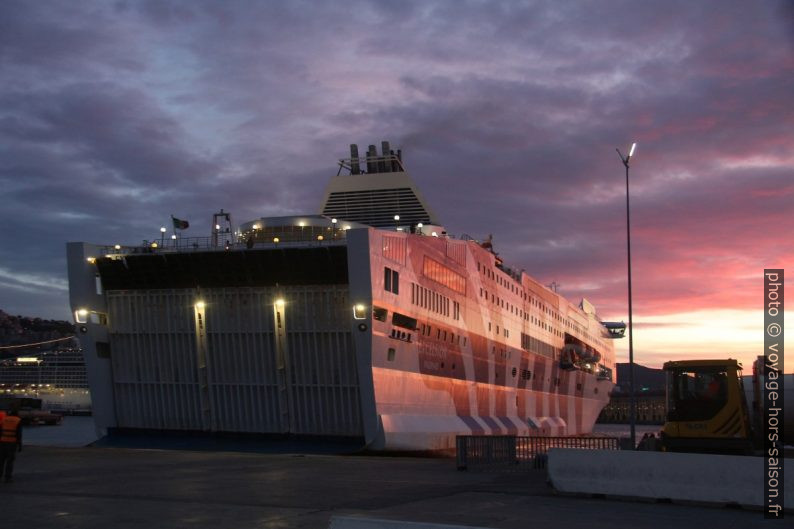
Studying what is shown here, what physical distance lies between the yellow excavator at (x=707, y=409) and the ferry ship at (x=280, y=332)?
14.1 metres

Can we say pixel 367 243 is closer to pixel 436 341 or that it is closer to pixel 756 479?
pixel 436 341

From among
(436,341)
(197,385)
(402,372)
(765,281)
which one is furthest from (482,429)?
(765,281)

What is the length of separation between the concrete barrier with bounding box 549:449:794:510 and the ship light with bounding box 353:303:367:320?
1637 cm

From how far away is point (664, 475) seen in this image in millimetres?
16094

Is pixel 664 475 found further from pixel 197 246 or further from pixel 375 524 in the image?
pixel 197 246

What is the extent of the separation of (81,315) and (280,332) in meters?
9.44

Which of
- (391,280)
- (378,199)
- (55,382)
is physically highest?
(378,199)

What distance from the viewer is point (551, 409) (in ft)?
220

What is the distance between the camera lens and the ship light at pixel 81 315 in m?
37.2

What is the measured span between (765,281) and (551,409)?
51.3 meters

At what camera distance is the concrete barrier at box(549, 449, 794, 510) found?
49.3 ft

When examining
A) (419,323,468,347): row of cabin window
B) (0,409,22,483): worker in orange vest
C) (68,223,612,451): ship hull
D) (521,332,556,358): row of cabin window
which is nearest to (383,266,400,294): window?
(68,223,612,451): ship hull

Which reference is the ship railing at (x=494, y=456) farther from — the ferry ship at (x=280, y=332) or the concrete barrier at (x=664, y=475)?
the ferry ship at (x=280, y=332)

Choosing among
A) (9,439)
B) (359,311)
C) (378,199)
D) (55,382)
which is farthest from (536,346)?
(55,382)
